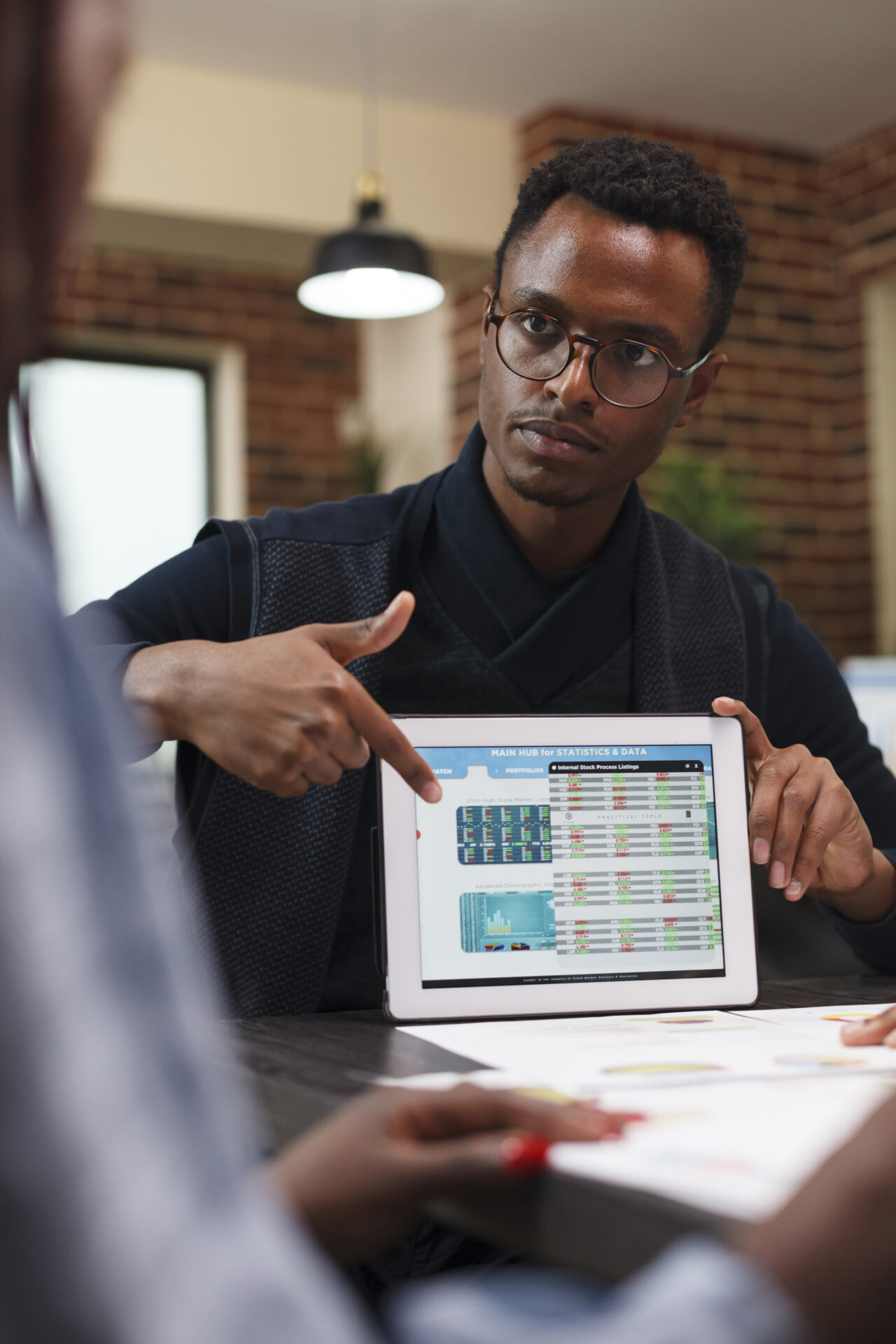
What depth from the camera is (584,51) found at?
4070mm

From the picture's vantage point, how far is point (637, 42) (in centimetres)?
403

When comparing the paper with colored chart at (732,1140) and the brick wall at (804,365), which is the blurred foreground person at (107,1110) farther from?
the brick wall at (804,365)

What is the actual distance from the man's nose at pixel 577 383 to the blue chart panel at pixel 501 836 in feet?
1.54

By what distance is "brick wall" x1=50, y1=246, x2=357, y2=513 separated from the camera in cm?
563

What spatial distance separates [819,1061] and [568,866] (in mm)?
282

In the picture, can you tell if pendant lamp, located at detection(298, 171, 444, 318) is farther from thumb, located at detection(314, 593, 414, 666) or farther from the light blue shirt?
the light blue shirt

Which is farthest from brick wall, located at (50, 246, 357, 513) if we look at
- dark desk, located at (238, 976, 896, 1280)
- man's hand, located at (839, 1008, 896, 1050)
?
man's hand, located at (839, 1008, 896, 1050)

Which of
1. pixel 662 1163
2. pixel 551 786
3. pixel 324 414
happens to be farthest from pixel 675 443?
pixel 662 1163

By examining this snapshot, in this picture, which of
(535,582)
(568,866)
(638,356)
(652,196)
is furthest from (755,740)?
(652,196)

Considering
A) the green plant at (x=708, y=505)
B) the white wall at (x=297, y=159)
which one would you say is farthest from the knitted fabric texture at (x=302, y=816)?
the white wall at (x=297, y=159)

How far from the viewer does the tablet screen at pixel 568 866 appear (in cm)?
105

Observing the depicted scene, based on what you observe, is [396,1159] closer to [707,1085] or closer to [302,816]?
[707,1085]

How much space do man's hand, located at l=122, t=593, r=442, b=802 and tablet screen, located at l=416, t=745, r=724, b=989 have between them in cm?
10

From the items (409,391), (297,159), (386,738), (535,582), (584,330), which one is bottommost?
(386,738)
